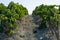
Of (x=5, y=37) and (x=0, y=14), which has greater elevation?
(x=0, y=14)

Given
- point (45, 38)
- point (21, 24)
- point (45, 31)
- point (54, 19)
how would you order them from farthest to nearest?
point (21, 24), point (45, 31), point (45, 38), point (54, 19)

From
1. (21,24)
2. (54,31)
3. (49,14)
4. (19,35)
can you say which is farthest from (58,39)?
(21,24)

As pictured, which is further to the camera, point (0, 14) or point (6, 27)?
point (0, 14)

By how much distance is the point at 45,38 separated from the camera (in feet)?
169

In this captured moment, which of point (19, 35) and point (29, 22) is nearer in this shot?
point (19, 35)

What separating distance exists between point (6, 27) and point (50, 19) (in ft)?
35.6

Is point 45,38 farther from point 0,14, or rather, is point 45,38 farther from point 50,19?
point 0,14

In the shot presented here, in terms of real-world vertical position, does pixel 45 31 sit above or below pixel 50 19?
below

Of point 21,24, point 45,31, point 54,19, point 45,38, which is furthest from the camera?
point 21,24

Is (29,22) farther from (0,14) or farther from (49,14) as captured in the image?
(49,14)

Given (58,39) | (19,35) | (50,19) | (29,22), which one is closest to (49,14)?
(50,19)

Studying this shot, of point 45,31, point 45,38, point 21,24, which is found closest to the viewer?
point 45,38

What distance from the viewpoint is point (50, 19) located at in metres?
49.2

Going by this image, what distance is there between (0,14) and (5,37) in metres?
6.31
